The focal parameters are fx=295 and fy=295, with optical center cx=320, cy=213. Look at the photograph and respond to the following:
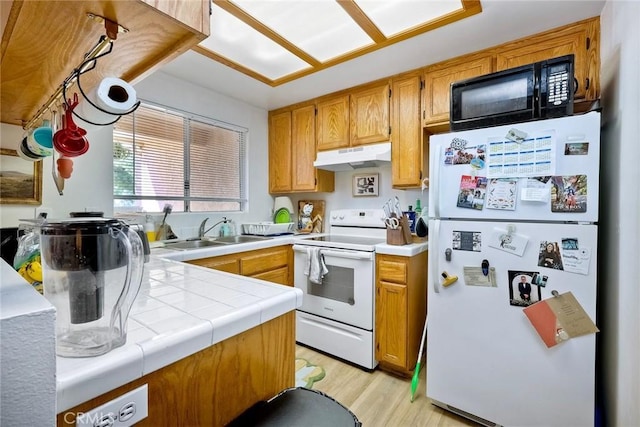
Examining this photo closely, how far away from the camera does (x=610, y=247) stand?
4.55 feet

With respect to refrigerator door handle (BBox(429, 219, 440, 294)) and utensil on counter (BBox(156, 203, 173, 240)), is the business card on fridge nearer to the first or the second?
refrigerator door handle (BBox(429, 219, 440, 294))

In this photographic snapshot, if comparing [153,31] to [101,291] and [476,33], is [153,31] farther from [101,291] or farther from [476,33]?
[476,33]

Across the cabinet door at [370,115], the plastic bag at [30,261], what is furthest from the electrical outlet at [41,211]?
the cabinet door at [370,115]

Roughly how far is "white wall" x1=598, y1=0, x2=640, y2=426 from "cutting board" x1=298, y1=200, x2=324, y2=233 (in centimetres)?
220

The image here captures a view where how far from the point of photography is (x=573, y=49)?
178 centimetres

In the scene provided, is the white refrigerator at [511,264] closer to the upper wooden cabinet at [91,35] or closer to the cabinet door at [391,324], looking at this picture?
the cabinet door at [391,324]

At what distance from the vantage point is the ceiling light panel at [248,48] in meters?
1.76

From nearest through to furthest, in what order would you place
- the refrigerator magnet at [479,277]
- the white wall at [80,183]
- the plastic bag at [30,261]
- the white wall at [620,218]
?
the plastic bag at [30,261], the white wall at [620,218], the refrigerator magnet at [479,277], the white wall at [80,183]

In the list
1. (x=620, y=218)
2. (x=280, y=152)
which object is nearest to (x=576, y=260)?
(x=620, y=218)

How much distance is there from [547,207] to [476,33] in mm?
1217

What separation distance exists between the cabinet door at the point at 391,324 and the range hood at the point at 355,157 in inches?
41.4

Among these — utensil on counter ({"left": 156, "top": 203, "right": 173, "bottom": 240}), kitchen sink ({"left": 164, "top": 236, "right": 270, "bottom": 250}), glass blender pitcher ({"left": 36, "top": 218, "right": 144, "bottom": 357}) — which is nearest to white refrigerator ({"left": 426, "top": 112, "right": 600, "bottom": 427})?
glass blender pitcher ({"left": 36, "top": 218, "right": 144, "bottom": 357})

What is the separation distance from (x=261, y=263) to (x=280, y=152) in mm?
1384

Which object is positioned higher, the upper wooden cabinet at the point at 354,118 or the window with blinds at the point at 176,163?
the upper wooden cabinet at the point at 354,118
